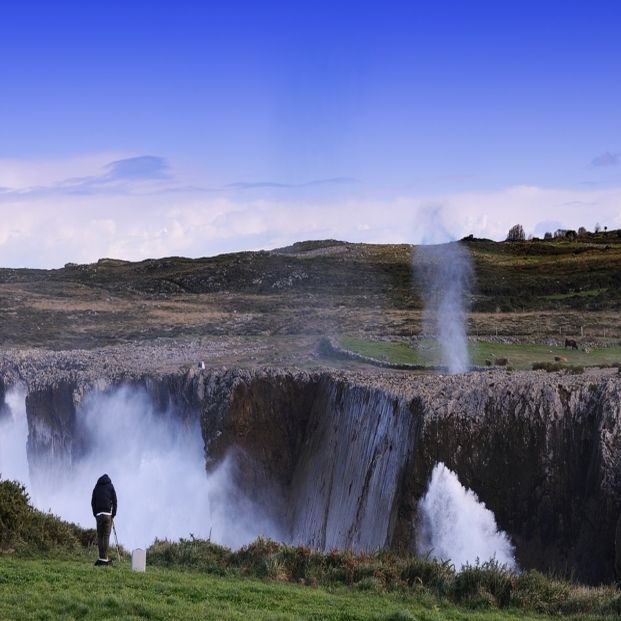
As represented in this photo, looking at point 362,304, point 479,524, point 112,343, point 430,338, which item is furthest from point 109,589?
point 362,304

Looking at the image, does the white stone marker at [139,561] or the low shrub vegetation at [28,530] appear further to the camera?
the low shrub vegetation at [28,530]

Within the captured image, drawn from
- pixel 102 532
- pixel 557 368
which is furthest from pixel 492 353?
pixel 102 532

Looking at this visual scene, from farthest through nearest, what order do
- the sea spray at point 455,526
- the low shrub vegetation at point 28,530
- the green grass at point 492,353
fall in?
the green grass at point 492,353, the sea spray at point 455,526, the low shrub vegetation at point 28,530

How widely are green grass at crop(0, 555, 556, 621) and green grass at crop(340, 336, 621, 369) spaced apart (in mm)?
13593

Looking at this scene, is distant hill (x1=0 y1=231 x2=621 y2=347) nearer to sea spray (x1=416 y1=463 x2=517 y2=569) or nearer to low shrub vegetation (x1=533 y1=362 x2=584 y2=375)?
low shrub vegetation (x1=533 y1=362 x2=584 y2=375)

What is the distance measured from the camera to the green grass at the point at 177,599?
42.1 ft

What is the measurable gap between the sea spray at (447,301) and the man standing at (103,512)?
12.8 meters

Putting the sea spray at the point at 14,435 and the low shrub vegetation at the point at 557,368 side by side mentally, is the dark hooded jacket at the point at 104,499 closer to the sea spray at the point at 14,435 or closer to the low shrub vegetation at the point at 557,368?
the low shrub vegetation at the point at 557,368

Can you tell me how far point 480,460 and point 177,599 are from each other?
9.24m

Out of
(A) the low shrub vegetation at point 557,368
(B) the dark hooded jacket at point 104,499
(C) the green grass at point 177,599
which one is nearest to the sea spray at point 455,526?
(A) the low shrub vegetation at point 557,368

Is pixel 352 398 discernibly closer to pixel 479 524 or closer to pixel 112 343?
pixel 479 524

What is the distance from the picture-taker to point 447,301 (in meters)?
51.9

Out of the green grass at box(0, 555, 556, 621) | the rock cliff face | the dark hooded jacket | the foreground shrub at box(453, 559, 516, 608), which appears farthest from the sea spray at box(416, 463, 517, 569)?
the dark hooded jacket

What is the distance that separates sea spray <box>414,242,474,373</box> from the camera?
3084 cm
